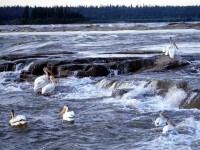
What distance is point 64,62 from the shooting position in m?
25.1

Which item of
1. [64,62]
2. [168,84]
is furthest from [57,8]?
[168,84]

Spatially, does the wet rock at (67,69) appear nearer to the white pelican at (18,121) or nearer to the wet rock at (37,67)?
the wet rock at (37,67)

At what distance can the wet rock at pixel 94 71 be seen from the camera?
23047 mm

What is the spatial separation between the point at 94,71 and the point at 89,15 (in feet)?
545

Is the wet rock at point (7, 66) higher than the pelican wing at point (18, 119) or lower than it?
lower

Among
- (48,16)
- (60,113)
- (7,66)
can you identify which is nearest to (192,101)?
(60,113)

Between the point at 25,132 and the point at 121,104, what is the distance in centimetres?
440

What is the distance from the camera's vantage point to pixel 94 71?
2314 centimetres

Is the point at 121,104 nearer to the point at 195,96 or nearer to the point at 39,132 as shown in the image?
the point at 195,96

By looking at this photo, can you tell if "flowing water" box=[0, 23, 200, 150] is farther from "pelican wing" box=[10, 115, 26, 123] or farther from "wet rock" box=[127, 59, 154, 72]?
"wet rock" box=[127, 59, 154, 72]

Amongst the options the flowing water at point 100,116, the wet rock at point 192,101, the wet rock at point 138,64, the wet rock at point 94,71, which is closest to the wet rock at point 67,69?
the wet rock at point 94,71

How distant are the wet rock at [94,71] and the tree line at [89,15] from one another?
93.0 m

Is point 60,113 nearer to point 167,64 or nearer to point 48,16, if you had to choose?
point 167,64

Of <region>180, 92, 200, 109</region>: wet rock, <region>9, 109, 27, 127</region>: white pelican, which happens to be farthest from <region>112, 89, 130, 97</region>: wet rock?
<region>9, 109, 27, 127</region>: white pelican
